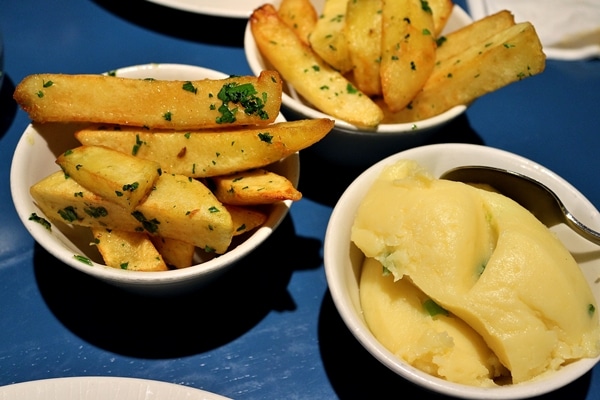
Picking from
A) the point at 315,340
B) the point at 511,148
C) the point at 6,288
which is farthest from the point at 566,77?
the point at 6,288

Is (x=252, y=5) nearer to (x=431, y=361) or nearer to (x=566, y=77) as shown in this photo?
(x=566, y=77)

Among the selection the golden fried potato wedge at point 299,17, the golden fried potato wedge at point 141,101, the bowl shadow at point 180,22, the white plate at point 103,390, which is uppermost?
the golden fried potato wedge at point 299,17

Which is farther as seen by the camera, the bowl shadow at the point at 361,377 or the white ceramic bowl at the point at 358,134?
the white ceramic bowl at the point at 358,134

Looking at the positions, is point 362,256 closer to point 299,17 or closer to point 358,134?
point 358,134

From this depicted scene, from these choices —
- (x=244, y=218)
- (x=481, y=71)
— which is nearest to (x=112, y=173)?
(x=244, y=218)

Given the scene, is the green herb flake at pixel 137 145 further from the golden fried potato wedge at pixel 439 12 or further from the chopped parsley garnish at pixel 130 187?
the golden fried potato wedge at pixel 439 12

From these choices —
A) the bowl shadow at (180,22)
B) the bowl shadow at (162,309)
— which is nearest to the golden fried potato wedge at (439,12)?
the bowl shadow at (180,22)

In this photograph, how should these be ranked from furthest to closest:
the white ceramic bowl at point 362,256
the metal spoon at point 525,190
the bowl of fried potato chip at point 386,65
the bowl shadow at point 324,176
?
the bowl shadow at point 324,176
the bowl of fried potato chip at point 386,65
the metal spoon at point 525,190
the white ceramic bowl at point 362,256
